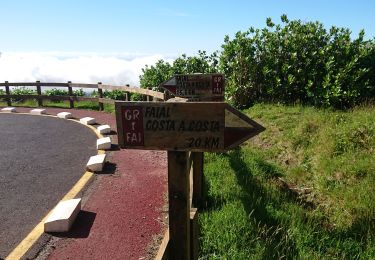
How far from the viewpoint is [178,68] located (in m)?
16.7

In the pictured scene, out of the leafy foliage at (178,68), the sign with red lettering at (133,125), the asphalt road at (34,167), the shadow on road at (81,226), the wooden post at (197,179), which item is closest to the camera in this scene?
the sign with red lettering at (133,125)

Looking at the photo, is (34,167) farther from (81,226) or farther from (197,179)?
(197,179)

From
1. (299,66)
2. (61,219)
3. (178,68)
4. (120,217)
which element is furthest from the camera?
(178,68)

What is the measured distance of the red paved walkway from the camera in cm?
441

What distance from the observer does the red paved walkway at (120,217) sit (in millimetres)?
4414

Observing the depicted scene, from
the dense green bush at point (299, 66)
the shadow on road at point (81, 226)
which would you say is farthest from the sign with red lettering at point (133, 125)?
the dense green bush at point (299, 66)

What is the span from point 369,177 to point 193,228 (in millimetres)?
3923

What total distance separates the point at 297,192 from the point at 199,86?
251 cm

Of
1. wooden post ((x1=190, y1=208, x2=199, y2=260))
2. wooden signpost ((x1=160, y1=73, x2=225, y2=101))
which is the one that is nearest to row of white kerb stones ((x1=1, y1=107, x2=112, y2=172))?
wooden signpost ((x1=160, y1=73, x2=225, y2=101))

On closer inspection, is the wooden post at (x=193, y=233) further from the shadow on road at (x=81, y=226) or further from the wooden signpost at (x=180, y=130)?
the shadow on road at (x=81, y=226)

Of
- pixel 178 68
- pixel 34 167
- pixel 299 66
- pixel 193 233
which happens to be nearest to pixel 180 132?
pixel 193 233

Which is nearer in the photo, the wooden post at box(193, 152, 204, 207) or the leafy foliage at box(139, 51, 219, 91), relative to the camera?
the wooden post at box(193, 152, 204, 207)

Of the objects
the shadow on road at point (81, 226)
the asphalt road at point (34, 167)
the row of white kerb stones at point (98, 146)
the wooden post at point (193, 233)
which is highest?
the wooden post at point (193, 233)

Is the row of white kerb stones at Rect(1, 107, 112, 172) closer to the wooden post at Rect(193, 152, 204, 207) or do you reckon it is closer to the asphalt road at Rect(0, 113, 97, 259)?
the asphalt road at Rect(0, 113, 97, 259)
